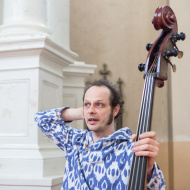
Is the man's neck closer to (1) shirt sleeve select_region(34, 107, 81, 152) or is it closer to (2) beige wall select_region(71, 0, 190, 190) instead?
(1) shirt sleeve select_region(34, 107, 81, 152)

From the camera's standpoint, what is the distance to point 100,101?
1758 millimetres

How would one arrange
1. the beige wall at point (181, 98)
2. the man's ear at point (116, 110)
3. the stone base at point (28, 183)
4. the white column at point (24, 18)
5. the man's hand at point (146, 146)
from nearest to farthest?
the man's hand at point (146, 146) < the man's ear at point (116, 110) < the stone base at point (28, 183) < the white column at point (24, 18) < the beige wall at point (181, 98)

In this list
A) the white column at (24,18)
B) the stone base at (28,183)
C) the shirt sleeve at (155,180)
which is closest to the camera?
the shirt sleeve at (155,180)

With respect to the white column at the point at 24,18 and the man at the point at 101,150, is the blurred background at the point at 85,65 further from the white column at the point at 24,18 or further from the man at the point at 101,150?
the man at the point at 101,150

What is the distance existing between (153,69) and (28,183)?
1477 millimetres

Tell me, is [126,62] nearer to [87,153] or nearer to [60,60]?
[60,60]

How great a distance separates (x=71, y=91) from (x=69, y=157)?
6.69 feet

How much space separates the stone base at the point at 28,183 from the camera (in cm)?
259

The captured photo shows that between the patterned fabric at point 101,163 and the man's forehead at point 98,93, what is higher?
the man's forehead at point 98,93

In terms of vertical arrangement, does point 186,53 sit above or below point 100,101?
above

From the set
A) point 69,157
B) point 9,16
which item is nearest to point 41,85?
point 9,16

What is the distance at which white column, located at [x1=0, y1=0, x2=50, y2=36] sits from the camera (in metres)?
3.04

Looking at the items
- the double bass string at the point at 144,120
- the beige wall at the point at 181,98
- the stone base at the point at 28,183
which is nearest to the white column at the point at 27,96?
the stone base at the point at 28,183

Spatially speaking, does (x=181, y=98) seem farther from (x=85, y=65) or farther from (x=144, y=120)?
(x=144, y=120)
